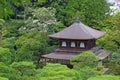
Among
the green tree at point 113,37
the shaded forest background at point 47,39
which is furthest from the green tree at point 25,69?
the green tree at point 113,37

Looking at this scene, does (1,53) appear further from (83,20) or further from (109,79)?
(83,20)

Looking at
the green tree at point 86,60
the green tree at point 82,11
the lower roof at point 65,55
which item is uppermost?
the green tree at point 82,11

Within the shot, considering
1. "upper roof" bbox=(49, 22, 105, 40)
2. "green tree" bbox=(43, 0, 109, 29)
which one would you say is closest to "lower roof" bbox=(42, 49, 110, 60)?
"upper roof" bbox=(49, 22, 105, 40)

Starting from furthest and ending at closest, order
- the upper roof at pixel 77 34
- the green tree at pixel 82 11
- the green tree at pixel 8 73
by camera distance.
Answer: the green tree at pixel 82 11 → the upper roof at pixel 77 34 → the green tree at pixel 8 73

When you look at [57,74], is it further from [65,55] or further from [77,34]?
[77,34]

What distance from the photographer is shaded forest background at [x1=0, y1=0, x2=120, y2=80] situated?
492 inches

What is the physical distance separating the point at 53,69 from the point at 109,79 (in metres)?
2.54

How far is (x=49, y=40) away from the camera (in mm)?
22141

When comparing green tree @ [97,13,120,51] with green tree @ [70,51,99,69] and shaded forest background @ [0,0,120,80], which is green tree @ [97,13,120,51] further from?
green tree @ [70,51,99,69]

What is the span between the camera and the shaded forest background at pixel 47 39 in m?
12.5

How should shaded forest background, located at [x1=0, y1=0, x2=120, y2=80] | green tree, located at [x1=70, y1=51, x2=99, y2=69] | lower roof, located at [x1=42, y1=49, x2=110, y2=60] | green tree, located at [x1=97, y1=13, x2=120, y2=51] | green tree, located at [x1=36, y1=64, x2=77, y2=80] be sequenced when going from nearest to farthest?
1. green tree, located at [x1=36, y1=64, x2=77, y2=80]
2. shaded forest background, located at [x1=0, y1=0, x2=120, y2=80]
3. green tree, located at [x1=70, y1=51, x2=99, y2=69]
4. lower roof, located at [x1=42, y1=49, x2=110, y2=60]
5. green tree, located at [x1=97, y1=13, x2=120, y2=51]

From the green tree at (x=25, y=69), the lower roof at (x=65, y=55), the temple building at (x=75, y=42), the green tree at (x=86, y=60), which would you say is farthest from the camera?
the temple building at (x=75, y=42)

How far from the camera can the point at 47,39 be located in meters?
21.7

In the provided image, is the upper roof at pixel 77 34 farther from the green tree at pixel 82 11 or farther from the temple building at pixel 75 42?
the green tree at pixel 82 11
